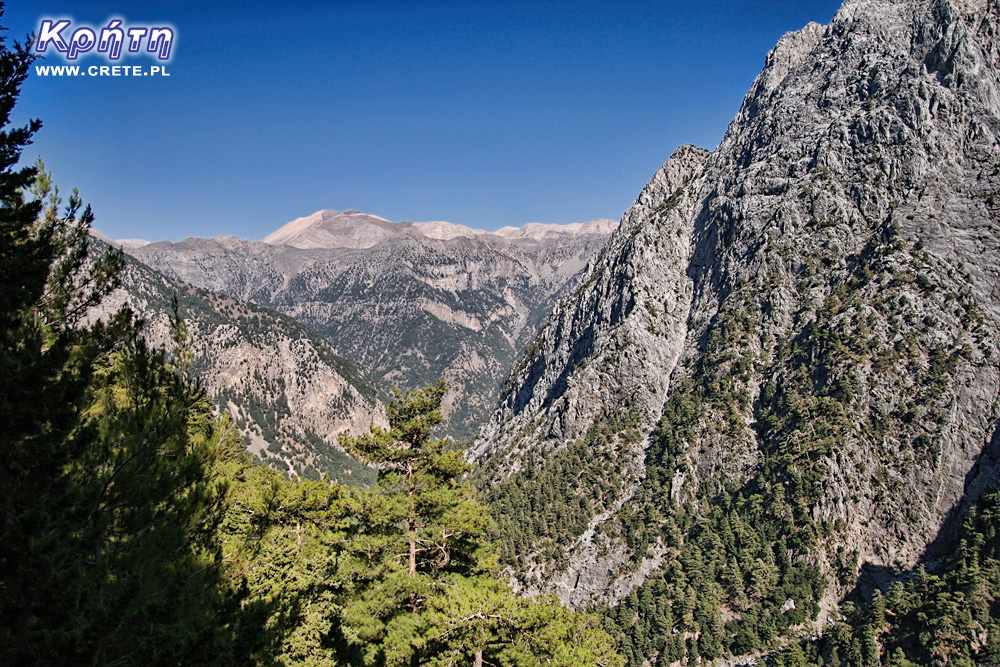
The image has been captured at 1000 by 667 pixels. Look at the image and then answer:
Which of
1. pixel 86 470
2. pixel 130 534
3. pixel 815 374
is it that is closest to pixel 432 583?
pixel 130 534

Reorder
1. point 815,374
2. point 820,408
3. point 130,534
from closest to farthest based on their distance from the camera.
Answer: point 130,534 → point 820,408 → point 815,374

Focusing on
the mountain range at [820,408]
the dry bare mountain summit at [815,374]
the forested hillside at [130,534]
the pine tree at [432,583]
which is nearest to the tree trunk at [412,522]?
the pine tree at [432,583]

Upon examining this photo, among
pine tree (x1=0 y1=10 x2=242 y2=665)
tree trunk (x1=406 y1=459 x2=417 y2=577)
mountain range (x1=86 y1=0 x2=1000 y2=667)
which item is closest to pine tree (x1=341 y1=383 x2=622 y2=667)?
tree trunk (x1=406 y1=459 x2=417 y2=577)

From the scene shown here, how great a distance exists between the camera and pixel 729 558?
414 ft

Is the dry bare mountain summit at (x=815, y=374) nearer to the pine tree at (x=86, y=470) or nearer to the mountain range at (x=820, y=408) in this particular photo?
the mountain range at (x=820, y=408)

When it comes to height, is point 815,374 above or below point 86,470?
above

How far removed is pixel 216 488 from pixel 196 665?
210 inches

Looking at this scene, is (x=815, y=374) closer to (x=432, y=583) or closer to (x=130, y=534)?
(x=432, y=583)

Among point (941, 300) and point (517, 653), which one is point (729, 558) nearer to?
point (941, 300)

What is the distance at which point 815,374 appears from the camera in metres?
146

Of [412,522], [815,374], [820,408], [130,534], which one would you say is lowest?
[412,522]

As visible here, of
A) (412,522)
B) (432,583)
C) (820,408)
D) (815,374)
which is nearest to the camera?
(432,583)

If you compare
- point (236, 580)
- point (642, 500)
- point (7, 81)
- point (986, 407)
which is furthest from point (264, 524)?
point (986, 407)

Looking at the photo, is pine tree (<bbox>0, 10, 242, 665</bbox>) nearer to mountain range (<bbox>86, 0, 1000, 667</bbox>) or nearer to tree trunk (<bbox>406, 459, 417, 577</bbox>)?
tree trunk (<bbox>406, 459, 417, 577</bbox>)
